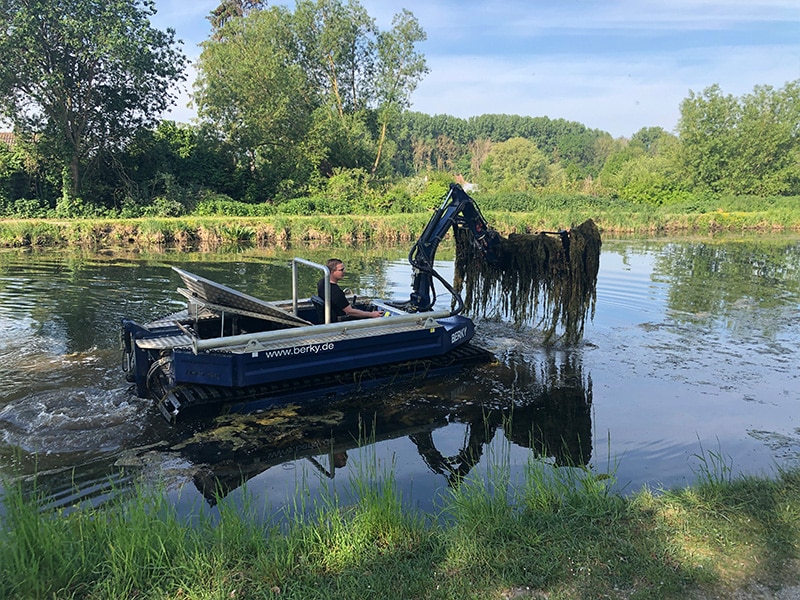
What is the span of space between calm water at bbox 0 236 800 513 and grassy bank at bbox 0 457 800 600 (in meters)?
0.61

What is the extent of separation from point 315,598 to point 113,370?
20.5ft

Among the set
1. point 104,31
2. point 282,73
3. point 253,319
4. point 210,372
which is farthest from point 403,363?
point 282,73

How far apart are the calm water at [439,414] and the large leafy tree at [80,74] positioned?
18642 mm

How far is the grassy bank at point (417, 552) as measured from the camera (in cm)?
314

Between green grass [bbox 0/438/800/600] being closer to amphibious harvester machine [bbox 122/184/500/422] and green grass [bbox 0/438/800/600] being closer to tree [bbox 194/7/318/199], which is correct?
amphibious harvester machine [bbox 122/184/500/422]

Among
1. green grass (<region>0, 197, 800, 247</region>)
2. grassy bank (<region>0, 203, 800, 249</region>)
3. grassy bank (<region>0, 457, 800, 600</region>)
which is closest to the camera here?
grassy bank (<region>0, 457, 800, 600</region>)

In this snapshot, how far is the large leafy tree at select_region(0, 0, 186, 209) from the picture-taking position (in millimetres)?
26062

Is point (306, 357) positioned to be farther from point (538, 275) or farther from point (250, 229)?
point (250, 229)

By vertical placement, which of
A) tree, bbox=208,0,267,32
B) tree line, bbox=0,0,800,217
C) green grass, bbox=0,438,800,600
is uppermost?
tree, bbox=208,0,267,32

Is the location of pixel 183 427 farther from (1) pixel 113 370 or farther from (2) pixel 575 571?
(2) pixel 575 571

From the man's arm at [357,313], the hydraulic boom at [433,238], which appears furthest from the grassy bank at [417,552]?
the hydraulic boom at [433,238]

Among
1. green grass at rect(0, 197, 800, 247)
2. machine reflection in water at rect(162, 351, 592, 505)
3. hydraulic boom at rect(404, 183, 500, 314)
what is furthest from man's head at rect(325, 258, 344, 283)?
green grass at rect(0, 197, 800, 247)

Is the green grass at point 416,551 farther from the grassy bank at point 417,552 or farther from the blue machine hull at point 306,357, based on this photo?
the blue machine hull at point 306,357

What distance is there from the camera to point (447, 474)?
5.68 m
